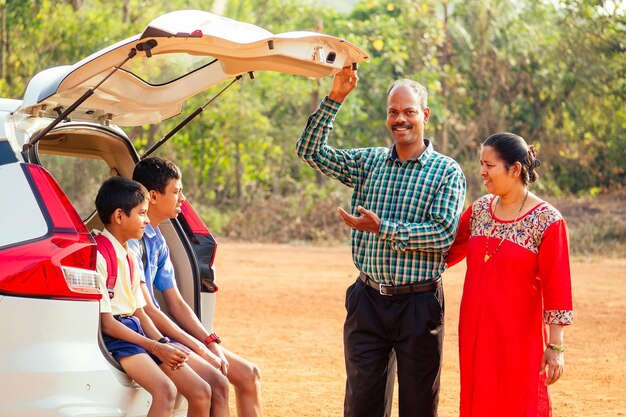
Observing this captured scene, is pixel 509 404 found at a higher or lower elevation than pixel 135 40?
lower

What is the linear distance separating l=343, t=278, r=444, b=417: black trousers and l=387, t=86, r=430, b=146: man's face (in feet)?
2.30

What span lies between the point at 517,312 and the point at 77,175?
58.4ft

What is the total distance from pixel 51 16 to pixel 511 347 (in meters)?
19.7

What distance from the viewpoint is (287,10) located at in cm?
3231

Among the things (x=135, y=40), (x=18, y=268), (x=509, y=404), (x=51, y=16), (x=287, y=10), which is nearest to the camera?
(x=18, y=268)

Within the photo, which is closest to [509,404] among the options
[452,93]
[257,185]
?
[257,185]

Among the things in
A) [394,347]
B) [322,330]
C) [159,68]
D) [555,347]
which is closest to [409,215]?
[394,347]

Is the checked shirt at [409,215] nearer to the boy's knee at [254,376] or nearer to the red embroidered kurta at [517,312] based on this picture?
the red embroidered kurta at [517,312]

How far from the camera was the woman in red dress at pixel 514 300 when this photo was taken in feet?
14.9

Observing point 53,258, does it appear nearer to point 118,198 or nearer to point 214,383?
point 118,198

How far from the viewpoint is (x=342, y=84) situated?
5152 mm

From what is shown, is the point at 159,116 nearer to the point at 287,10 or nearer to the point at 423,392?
the point at 423,392

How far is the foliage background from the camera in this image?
22578 mm

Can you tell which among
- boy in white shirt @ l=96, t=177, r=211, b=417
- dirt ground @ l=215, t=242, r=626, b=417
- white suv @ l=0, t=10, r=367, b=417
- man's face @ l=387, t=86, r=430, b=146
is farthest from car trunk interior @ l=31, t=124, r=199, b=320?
dirt ground @ l=215, t=242, r=626, b=417
